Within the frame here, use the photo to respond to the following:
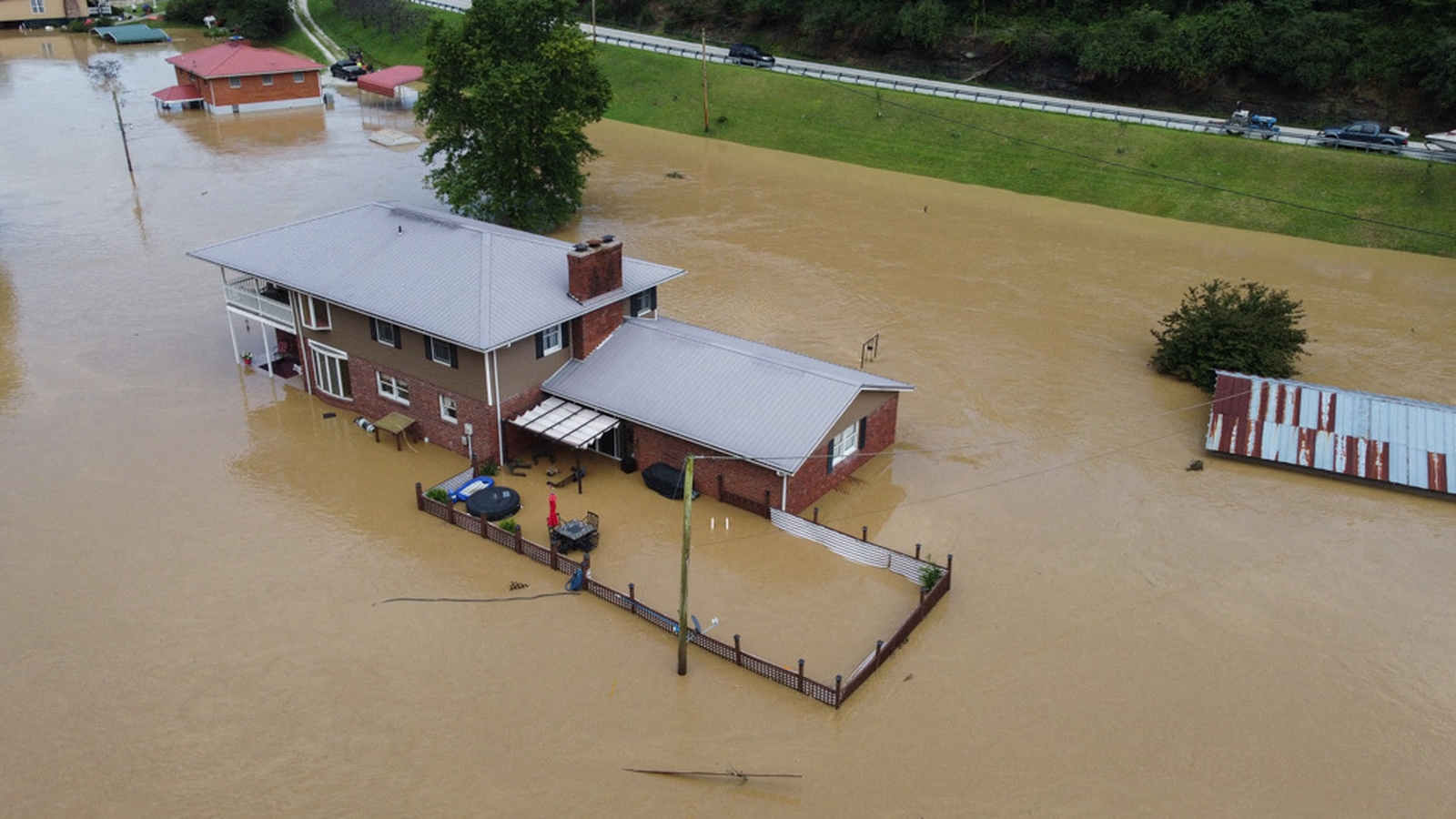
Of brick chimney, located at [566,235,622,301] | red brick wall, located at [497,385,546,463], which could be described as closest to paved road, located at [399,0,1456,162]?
brick chimney, located at [566,235,622,301]

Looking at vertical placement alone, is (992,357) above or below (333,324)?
below

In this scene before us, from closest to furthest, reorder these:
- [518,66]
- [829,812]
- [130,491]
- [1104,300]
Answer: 1. [829,812]
2. [130,491]
3. [1104,300]
4. [518,66]

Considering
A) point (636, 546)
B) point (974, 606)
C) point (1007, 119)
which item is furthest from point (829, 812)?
point (1007, 119)

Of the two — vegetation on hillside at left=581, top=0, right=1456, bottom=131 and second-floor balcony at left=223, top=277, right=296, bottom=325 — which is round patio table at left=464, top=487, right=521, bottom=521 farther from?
vegetation on hillside at left=581, top=0, right=1456, bottom=131

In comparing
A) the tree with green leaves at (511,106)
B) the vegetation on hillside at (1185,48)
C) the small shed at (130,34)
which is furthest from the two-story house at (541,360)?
the small shed at (130,34)

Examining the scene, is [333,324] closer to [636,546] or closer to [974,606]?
[636,546]

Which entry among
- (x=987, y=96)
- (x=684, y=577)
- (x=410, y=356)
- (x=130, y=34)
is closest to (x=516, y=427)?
(x=410, y=356)
